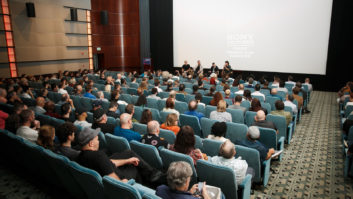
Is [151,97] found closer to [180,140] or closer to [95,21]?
[180,140]

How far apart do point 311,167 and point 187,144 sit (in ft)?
8.42

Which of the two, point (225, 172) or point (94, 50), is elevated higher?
point (94, 50)

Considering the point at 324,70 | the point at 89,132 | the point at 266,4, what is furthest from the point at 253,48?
the point at 89,132

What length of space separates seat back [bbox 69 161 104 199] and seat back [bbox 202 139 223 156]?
1.60 meters

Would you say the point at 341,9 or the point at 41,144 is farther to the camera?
the point at 341,9

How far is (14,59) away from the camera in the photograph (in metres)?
12.3

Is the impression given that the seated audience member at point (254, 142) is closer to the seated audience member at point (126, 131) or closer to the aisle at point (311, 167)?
the aisle at point (311, 167)

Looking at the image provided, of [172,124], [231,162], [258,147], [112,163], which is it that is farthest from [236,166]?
[172,124]

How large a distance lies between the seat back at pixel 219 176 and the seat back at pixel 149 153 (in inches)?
20.3

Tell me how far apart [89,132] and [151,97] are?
4.28 m

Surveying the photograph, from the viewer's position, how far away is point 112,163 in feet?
8.84

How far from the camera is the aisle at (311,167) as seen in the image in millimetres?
3643

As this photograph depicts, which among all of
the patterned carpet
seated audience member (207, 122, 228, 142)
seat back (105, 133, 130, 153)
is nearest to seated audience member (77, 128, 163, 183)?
seat back (105, 133, 130, 153)

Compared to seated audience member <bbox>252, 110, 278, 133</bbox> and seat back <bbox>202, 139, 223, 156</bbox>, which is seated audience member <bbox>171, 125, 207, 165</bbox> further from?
seated audience member <bbox>252, 110, 278, 133</bbox>
